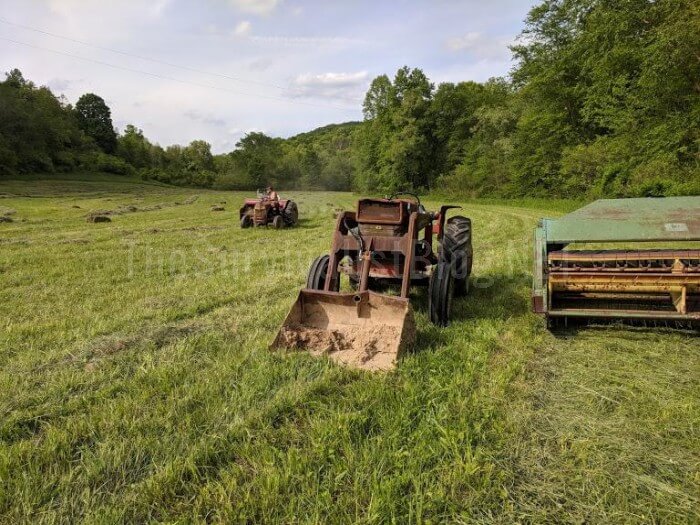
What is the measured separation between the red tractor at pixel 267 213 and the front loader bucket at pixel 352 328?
9662mm

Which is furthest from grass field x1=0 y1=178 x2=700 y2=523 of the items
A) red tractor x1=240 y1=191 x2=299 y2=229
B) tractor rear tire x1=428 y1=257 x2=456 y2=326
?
red tractor x1=240 y1=191 x2=299 y2=229

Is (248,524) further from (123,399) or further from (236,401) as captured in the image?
(123,399)

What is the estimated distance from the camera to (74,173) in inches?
1786

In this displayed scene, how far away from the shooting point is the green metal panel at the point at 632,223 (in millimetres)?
3961

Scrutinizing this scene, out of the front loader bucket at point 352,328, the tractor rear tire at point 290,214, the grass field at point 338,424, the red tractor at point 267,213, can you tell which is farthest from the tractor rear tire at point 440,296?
the tractor rear tire at point 290,214

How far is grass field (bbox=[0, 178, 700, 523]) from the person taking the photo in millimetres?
1936

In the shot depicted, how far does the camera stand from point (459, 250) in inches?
202

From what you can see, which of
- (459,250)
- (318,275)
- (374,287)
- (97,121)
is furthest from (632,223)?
(97,121)

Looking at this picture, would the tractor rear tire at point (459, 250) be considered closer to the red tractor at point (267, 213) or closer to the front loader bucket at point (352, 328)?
the front loader bucket at point (352, 328)

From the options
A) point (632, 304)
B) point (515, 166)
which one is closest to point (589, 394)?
point (632, 304)

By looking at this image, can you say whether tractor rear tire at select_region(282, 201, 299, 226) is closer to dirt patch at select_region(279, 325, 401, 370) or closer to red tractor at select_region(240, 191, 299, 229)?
red tractor at select_region(240, 191, 299, 229)

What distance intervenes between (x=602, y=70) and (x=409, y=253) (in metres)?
21.7

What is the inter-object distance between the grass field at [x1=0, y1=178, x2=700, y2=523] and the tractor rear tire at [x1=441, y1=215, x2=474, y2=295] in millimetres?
494

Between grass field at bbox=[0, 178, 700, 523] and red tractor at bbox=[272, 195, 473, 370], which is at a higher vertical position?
red tractor at bbox=[272, 195, 473, 370]
